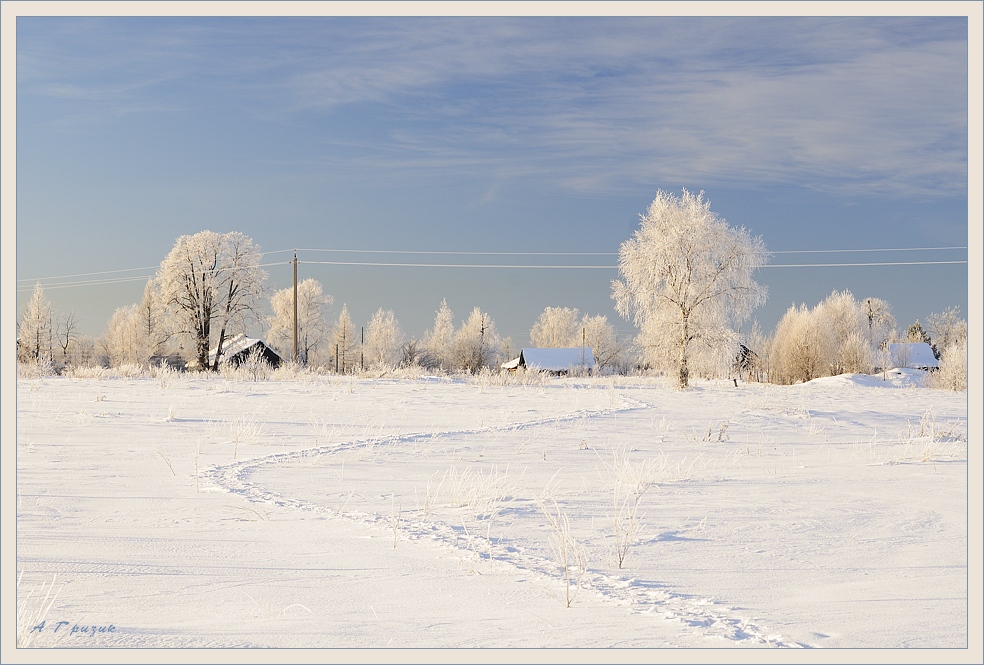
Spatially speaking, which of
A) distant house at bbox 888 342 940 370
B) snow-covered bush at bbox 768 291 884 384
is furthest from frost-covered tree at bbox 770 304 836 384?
distant house at bbox 888 342 940 370

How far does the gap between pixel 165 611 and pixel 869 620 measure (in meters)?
2.95

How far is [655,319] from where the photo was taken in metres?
30.2

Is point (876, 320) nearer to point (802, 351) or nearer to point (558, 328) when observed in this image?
point (802, 351)

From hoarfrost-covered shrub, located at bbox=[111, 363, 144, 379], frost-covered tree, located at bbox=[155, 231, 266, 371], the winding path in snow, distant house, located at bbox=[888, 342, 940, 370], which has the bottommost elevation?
the winding path in snow

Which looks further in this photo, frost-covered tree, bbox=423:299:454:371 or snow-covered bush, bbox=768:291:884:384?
frost-covered tree, bbox=423:299:454:371

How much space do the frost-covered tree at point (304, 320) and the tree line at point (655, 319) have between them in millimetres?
115

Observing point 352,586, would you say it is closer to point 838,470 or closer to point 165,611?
point 165,611

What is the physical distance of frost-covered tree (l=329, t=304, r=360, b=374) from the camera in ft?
255

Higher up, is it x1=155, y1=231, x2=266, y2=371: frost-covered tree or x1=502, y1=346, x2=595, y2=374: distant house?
x1=155, y1=231, x2=266, y2=371: frost-covered tree

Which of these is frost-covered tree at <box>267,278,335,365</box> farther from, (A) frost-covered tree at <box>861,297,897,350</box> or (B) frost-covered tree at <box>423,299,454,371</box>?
(A) frost-covered tree at <box>861,297,897,350</box>

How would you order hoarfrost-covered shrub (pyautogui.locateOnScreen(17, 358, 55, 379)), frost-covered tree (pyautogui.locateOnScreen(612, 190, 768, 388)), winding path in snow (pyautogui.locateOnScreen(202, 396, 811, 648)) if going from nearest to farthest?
winding path in snow (pyautogui.locateOnScreen(202, 396, 811, 648)) < hoarfrost-covered shrub (pyautogui.locateOnScreen(17, 358, 55, 379)) < frost-covered tree (pyautogui.locateOnScreen(612, 190, 768, 388))

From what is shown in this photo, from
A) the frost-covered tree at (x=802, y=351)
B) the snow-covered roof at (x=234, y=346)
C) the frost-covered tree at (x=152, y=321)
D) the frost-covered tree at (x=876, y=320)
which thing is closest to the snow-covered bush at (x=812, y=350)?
the frost-covered tree at (x=802, y=351)

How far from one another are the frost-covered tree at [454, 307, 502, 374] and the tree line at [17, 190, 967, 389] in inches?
12.0

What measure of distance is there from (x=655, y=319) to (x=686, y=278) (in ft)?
6.12
